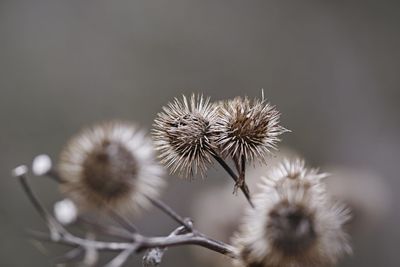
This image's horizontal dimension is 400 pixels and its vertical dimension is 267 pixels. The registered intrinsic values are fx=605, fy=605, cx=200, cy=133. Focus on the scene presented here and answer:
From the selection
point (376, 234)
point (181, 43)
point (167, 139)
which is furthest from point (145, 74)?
point (167, 139)

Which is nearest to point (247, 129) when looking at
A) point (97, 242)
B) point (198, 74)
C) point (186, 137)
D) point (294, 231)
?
point (186, 137)

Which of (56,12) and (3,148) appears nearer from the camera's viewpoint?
(3,148)

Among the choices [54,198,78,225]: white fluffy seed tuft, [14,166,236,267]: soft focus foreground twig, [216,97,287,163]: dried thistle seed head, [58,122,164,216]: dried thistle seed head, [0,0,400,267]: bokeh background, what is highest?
[0,0,400,267]: bokeh background

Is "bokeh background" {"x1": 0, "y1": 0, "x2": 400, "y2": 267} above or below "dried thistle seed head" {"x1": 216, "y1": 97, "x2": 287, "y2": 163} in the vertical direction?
above

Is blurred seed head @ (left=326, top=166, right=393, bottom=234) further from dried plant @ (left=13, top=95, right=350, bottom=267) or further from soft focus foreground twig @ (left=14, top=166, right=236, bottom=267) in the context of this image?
soft focus foreground twig @ (left=14, top=166, right=236, bottom=267)

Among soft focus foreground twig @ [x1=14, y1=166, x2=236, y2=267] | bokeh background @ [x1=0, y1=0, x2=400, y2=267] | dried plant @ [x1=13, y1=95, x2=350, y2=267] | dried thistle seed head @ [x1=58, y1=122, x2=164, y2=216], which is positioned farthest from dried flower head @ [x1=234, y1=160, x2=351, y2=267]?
bokeh background @ [x1=0, y1=0, x2=400, y2=267]

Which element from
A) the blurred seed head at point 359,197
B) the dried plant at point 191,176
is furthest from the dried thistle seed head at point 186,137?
the blurred seed head at point 359,197

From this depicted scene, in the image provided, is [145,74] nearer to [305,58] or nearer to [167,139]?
[305,58]
